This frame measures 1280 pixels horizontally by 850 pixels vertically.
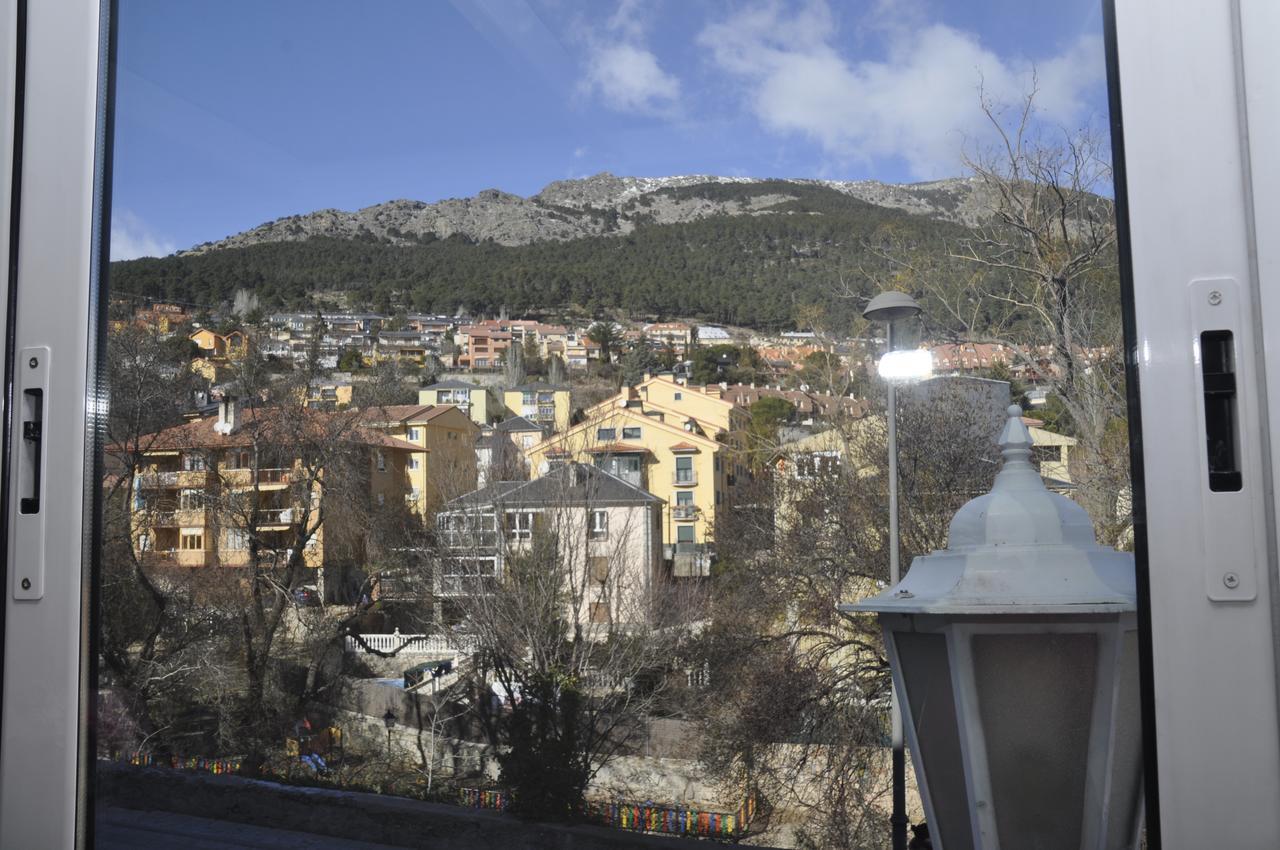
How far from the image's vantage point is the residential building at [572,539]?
2406 mm

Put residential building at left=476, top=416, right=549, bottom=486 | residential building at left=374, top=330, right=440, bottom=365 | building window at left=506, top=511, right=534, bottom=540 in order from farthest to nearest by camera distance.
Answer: building window at left=506, top=511, right=534, bottom=540
residential building at left=476, top=416, right=549, bottom=486
residential building at left=374, top=330, right=440, bottom=365

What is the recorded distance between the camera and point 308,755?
69.5 inches

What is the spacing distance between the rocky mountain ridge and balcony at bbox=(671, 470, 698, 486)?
94cm

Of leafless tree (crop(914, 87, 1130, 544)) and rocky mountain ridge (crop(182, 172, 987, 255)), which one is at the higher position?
rocky mountain ridge (crop(182, 172, 987, 255))

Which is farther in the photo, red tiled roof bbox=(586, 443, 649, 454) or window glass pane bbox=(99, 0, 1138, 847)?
→ red tiled roof bbox=(586, 443, 649, 454)

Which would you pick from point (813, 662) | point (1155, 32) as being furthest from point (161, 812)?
point (813, 662)

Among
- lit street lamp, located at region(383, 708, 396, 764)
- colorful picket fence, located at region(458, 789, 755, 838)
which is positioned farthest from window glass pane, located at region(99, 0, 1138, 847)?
colorful picket fence, located at region(458, 789, 755, 838)

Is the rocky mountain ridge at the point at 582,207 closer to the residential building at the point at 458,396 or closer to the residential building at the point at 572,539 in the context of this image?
the residential building at the point at 458,396

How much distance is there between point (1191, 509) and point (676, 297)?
4.91ft

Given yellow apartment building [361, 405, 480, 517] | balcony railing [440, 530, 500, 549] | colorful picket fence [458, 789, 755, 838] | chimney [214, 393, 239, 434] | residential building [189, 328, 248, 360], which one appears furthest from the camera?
colorful picket fence [458, 789, 755, 838]

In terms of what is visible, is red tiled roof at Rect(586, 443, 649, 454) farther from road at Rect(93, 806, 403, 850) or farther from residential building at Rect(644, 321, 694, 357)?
road at Rect(93, 806, 403, 850)

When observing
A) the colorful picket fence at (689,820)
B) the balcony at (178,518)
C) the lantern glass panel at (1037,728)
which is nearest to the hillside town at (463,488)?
the balcony at (178,518)

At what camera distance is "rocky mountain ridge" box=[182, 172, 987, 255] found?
123 centimetres

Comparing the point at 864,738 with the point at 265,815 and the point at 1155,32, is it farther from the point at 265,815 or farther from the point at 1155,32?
the point at 1155,32
